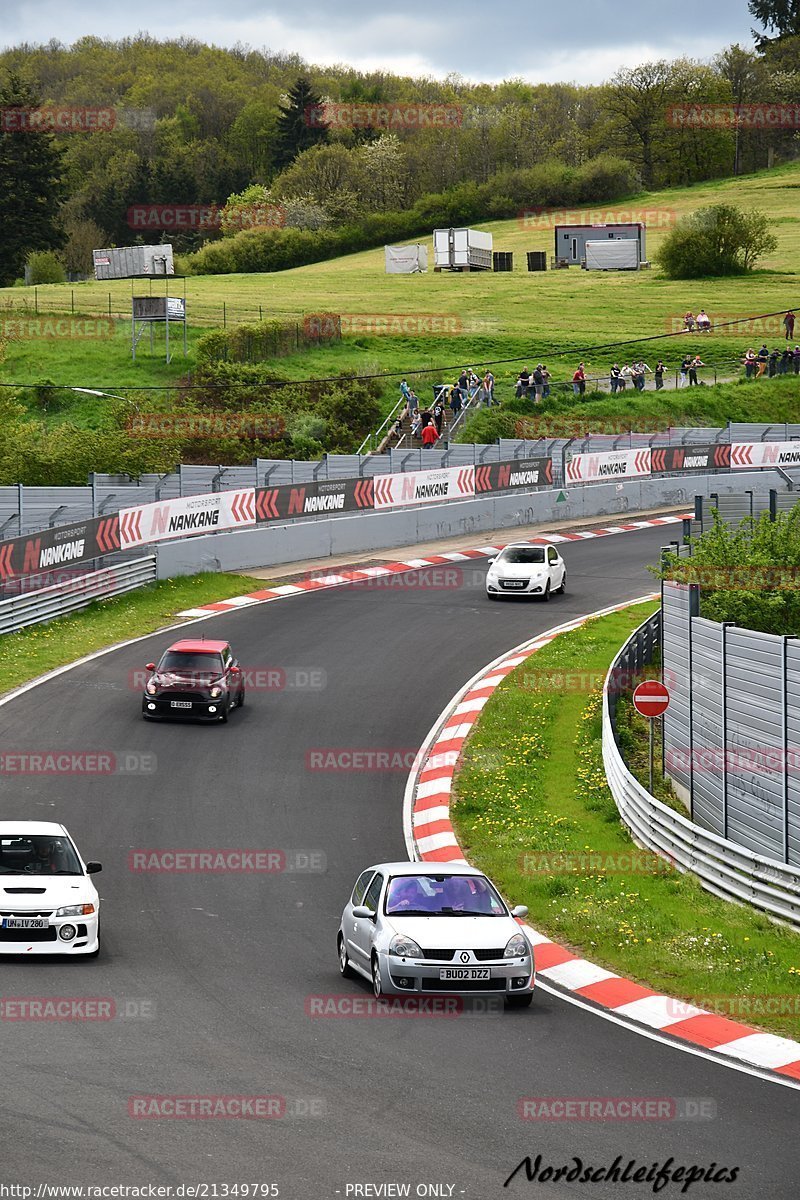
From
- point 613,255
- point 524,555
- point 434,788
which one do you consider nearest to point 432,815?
point 434,788

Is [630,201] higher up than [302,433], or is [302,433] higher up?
[630,201]

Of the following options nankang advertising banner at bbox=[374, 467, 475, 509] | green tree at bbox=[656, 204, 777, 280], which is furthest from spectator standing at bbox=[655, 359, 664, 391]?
green tree at bbox=[656, 204, 777, 280]

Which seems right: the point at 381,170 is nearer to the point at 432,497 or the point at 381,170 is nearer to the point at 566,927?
the point at 432,497

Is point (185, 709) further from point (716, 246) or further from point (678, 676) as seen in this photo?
point (716, 246)

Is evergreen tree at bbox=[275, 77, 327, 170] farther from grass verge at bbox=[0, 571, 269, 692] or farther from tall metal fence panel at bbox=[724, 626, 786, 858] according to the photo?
tall metal fence panel at bbox=[724, 626, 786, 858]

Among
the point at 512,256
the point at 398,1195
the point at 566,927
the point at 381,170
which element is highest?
the point at 381,170

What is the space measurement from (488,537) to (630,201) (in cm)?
9564

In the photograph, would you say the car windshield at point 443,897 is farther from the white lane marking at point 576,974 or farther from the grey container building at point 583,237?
the grey container building at point 583,237

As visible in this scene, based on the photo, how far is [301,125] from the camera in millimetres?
164125

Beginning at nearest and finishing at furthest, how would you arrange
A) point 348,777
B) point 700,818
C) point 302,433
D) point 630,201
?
1. point 700,818
2. point 348,777
3. point 302,433
4. point 630,201

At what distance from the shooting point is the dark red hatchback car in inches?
1011

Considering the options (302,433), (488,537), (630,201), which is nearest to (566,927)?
(488,537)

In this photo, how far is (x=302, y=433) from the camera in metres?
59.9

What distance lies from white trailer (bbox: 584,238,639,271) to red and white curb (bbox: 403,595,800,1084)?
85849 mm
